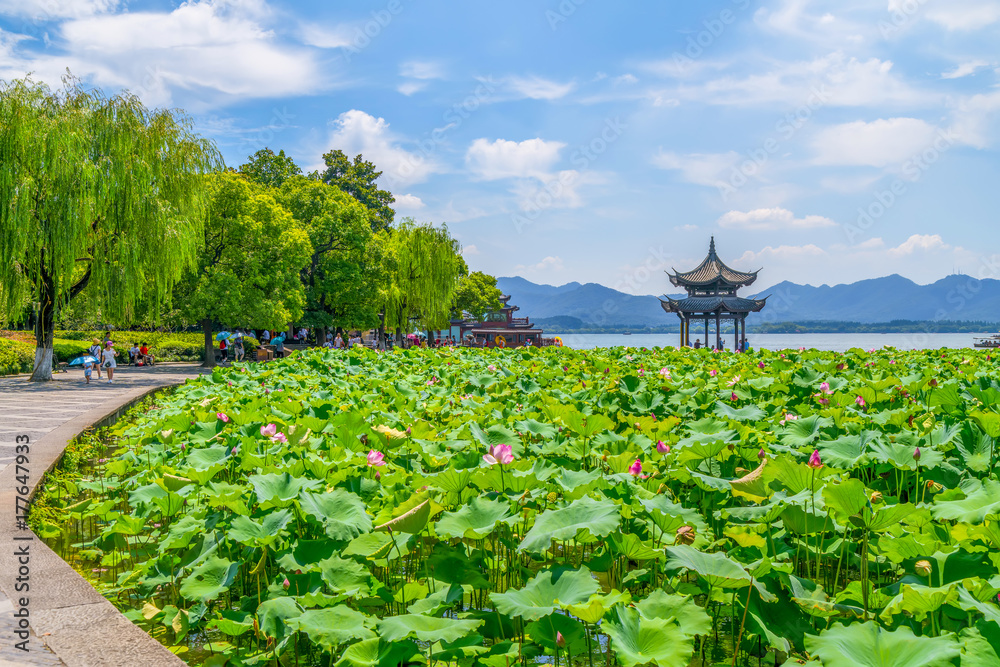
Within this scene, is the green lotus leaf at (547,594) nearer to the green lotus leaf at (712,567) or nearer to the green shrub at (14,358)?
the green lotus leaf at (712,567)

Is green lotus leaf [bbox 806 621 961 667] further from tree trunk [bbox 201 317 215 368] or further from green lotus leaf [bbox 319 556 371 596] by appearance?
tree trunk [bbox 201 317 215 368]

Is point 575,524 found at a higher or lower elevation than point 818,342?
higher

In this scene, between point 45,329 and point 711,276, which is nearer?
point 45,329

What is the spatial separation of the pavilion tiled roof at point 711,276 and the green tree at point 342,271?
52.2 ft

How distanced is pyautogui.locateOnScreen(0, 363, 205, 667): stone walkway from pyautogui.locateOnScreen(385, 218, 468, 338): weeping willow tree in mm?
12043

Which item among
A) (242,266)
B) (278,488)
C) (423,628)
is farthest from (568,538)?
(242,266)

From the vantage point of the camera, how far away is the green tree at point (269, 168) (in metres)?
41.0

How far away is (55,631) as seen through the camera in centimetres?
228

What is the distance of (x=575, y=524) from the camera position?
2059mm

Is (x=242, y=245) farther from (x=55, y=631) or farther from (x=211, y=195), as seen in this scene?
(x=55, y=631)

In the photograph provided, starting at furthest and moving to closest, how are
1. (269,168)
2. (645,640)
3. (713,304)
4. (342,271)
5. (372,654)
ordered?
(269,168) → (713,304) → (342,271) → (372,654) → (645,640)

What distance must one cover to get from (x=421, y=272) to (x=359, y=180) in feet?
66.7

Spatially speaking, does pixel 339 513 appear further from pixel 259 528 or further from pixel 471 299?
pixel 471 299

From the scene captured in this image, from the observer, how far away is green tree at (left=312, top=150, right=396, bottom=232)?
47.6 meters
